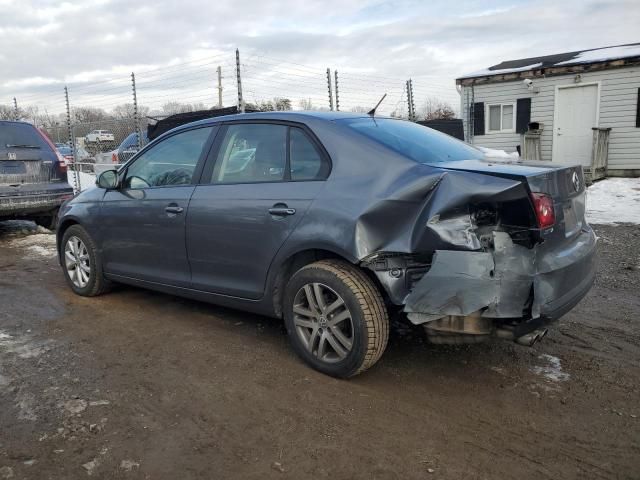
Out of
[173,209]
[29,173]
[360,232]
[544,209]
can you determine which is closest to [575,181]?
[544,209]

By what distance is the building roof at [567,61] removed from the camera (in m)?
13.7

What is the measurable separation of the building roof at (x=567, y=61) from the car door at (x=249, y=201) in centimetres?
1306

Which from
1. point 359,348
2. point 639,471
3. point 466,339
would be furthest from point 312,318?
point 639,471

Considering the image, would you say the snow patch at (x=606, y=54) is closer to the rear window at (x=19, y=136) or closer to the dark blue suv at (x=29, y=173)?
the dark blue suv at (x=29, y=173)

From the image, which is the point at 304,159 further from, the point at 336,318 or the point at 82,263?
the point at 82,263

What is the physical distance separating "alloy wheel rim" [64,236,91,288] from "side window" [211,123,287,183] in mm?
1990

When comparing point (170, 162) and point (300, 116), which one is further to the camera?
point (170, 162)

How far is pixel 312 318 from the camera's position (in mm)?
3445

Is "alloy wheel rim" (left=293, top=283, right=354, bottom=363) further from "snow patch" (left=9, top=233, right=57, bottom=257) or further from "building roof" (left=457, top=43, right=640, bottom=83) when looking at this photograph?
"building roof" (left=457, top=43, right=640, bottom=83)

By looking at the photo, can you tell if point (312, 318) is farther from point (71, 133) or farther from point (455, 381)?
point (71, 133)

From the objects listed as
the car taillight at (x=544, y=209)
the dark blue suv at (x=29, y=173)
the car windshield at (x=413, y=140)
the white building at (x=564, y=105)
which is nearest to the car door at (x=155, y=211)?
the car windshield at (x=413, y=140)

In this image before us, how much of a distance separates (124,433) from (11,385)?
1.09m

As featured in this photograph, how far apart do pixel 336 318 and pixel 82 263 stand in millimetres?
3122

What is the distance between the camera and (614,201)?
1057 centimetres
